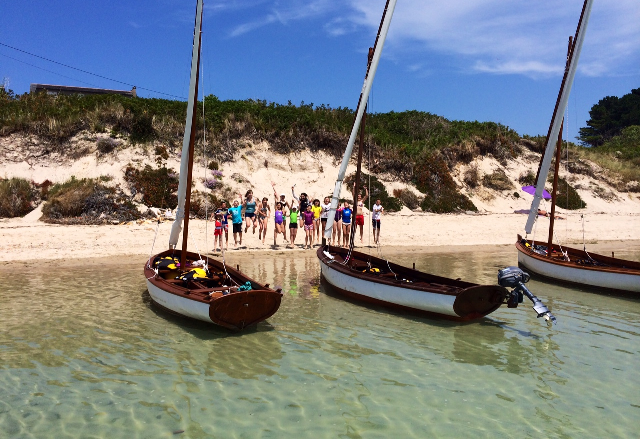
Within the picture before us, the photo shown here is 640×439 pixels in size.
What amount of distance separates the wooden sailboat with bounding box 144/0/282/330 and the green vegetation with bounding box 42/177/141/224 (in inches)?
387

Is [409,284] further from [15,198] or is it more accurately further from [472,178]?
[472,178]

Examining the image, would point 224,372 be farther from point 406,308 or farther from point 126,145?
point 126,145

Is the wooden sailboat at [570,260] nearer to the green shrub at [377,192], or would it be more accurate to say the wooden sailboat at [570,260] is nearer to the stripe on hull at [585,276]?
the stripe on hull at [585,276]

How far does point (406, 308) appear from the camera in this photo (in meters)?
10.8

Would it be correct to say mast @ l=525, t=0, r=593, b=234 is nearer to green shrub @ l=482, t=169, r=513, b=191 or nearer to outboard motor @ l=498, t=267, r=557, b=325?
outboard motor @ l=498, t=267, r=557, b=325

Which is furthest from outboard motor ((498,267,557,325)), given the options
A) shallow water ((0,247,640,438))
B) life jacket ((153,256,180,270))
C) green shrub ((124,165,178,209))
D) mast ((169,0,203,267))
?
green shrub ((124,165,178,209))

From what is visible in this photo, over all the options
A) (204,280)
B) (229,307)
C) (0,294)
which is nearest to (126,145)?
(0,294)

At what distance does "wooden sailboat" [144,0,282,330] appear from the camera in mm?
8953

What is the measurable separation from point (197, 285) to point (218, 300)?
6.02 feet

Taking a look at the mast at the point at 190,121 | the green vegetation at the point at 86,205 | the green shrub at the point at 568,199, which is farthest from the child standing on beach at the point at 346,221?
the green shrub at the point at 568,199

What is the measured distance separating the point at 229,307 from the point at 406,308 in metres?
3.82

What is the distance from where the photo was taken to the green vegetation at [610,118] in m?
78.7

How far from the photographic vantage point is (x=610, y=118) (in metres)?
81.1

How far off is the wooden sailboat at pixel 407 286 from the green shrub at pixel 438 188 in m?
15.4
